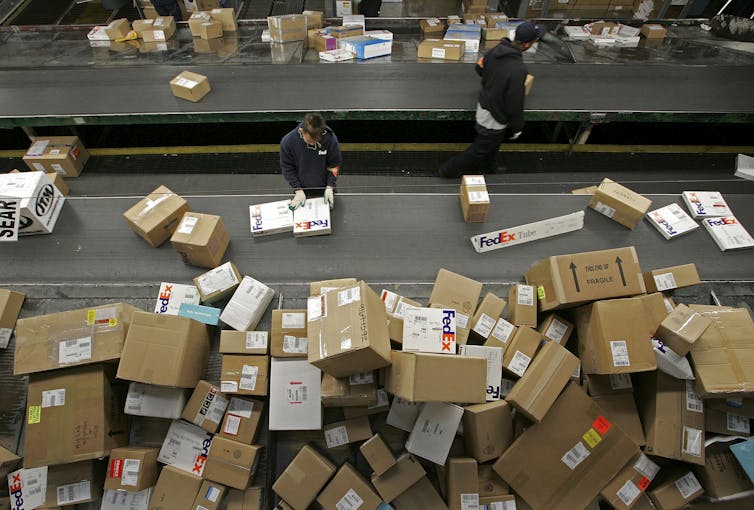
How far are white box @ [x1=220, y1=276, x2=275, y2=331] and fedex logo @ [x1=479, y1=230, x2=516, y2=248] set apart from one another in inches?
56.8

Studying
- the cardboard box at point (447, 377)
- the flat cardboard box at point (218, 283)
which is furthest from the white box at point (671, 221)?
the flat cardboard box at point (218, 283)

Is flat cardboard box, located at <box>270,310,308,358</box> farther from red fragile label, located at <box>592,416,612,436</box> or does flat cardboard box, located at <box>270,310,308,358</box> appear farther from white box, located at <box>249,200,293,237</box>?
red fragile label, located at <box>592,416,612,436</box>

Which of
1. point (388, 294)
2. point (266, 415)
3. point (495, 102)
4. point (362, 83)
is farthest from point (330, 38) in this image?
point (266, 415)

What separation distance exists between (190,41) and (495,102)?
3631 mm

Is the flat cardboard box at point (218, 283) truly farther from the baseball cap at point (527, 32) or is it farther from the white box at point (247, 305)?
the baseball cap at point (527, 32)

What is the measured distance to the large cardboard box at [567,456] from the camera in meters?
2.04

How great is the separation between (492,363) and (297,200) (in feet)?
5.53

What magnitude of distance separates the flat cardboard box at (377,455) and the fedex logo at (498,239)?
1434 millimetres

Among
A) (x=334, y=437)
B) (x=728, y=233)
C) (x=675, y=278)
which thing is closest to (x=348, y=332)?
(x=334, y=437)

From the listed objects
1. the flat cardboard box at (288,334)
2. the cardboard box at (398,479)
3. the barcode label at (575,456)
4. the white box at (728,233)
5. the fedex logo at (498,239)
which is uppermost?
the white box at (728,233)

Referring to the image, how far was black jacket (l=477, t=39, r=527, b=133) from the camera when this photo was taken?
119 inches

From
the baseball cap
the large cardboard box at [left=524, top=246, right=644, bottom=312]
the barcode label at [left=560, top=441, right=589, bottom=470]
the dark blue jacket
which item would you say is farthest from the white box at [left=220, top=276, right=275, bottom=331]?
the baseball cap

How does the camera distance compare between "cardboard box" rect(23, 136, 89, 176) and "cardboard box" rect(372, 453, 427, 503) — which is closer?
"cardboard box" rect(372, 453, 427, 503)

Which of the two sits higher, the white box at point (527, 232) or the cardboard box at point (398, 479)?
the white box at point (527, 232)
